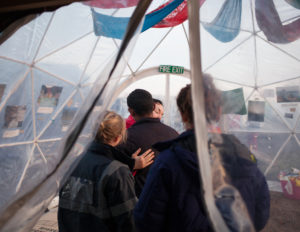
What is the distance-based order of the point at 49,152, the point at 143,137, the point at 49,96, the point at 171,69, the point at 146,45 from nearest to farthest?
the point at 49,152, the point at 49,96, the point at 143,137, the point at 146,45, the point at 171,69

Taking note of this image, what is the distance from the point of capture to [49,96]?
135cm

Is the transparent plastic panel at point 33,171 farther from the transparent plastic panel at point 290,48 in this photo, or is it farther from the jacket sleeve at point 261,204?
the transparent plastic panel at point 290,48

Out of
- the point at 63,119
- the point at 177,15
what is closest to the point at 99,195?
the point at 63,119

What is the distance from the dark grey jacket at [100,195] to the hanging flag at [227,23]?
91cm

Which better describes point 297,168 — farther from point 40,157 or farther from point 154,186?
point 40,157

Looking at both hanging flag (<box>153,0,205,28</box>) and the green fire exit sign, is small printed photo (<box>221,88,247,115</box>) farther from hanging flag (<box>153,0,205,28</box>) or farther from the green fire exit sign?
the green fire exit sign

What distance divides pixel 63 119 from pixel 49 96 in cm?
18

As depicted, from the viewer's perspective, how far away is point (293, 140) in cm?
101

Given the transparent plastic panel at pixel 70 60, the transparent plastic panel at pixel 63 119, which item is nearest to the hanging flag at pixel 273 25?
the transparent plastic panel at pixel 70 60

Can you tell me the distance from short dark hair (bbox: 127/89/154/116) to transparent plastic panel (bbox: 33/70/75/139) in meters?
0.74

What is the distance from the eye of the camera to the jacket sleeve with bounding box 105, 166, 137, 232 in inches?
50.9

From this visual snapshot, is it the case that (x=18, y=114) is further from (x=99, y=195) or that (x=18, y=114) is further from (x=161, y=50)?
(x=161, y=50)

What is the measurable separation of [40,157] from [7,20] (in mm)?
974

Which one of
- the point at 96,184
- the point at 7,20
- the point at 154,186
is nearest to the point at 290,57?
the point at 154,186
